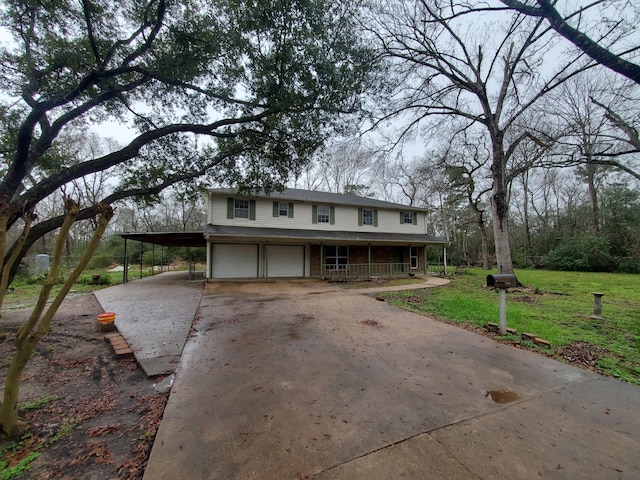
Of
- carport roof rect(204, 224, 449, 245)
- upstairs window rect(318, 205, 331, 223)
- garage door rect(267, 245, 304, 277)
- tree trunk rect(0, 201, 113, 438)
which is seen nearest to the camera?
tree trunk rect(0, 201, 113, 438)

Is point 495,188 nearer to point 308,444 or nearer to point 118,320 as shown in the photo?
point 308,444

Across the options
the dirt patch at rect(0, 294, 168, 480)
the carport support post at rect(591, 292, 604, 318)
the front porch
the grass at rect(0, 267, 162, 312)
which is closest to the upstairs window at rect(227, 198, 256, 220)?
the front porch

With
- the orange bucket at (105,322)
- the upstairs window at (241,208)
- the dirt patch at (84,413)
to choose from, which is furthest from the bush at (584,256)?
the orange bucket at (105,322)

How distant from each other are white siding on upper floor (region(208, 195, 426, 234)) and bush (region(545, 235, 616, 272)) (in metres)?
12.8

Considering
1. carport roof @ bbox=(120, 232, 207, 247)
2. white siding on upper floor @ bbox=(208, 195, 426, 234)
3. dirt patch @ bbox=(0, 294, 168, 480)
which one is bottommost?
dirt patch @ bbox=(0, 294, 168, 480)

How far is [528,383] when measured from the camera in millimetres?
3100

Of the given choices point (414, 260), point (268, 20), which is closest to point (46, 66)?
point (268, 20)

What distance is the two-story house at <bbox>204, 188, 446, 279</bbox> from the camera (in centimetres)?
1309

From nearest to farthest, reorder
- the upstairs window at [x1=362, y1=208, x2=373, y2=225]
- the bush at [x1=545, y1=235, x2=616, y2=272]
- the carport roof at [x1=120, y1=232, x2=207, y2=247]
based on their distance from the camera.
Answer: the carport roof at [x1=120, y1=232, x2=207, y2=247] → the upstairs window at [x1=362, y1=208, x2=373, y2=225] → the bush at [x1=545, y1=235, x2=616, y2=272]

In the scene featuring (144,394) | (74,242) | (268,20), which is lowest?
(144,394)

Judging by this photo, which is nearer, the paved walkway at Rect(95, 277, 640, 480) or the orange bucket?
the paved walkway at Rect(95, 277, 640, 480)

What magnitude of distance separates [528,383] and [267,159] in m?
8.28

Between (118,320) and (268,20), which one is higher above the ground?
(268,20)

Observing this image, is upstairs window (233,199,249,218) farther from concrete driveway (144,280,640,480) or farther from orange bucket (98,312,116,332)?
concrete driveway (144,280,640,480)
